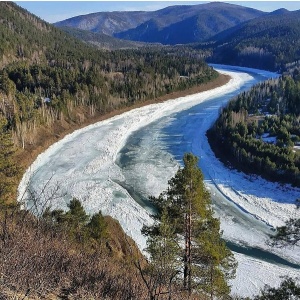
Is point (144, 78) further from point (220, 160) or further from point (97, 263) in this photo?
point (97, 263)

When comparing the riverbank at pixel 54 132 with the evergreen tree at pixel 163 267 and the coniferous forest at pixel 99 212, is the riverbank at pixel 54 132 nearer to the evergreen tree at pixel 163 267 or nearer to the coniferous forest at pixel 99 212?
the coniferous forest at pixel 99 212

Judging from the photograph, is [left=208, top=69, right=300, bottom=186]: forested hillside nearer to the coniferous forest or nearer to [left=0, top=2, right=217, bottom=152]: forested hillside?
the coniferous forest

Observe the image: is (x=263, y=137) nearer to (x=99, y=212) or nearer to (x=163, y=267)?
(x=99, y=212)

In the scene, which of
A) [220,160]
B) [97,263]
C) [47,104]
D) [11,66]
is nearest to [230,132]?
[220,160]

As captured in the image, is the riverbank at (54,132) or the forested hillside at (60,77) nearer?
the riverbank at (54,132)

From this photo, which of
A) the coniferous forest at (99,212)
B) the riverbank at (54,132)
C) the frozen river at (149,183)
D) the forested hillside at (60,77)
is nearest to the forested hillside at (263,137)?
the coniferous forest at (99,212)

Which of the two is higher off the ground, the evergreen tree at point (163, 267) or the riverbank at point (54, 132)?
the evergreen tree at point (163, 267)

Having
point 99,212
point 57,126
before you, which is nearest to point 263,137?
point 57,126
